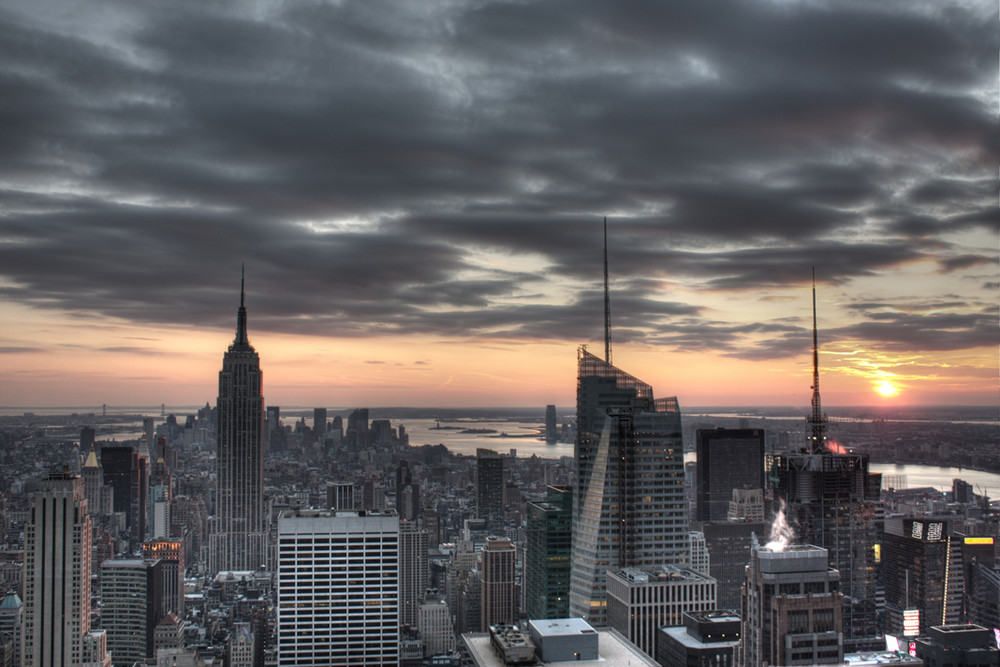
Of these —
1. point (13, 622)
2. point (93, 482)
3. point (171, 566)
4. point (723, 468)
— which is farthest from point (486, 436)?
point (13, 622)

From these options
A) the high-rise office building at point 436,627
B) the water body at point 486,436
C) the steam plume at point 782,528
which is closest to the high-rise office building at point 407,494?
the water body at point 486,436

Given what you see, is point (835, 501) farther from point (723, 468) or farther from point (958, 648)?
point (723, 468)

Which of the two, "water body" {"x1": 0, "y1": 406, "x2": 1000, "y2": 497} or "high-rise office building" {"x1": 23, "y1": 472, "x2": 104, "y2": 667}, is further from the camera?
"high-rise office building" {"x1": 23, "y1": 472, "x2": 104, "y2": 667}

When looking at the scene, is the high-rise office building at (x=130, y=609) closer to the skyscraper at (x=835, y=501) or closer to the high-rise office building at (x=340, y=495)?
the high-rise office building at (x=340, y=495)

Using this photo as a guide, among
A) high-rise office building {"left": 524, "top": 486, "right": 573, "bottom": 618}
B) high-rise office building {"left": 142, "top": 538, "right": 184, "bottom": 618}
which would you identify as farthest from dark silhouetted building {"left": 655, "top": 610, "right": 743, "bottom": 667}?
high-rise office building {"left": 142, "top": 538, "right": 184, "bottom": 618}

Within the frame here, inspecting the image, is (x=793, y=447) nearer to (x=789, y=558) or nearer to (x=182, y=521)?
(x=789, y=558)

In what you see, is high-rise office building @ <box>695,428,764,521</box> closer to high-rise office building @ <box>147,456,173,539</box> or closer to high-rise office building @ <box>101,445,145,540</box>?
high-rise office building @ <box>101,445,145,540</box>

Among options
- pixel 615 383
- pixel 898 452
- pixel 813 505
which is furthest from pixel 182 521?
pixel 898 452
